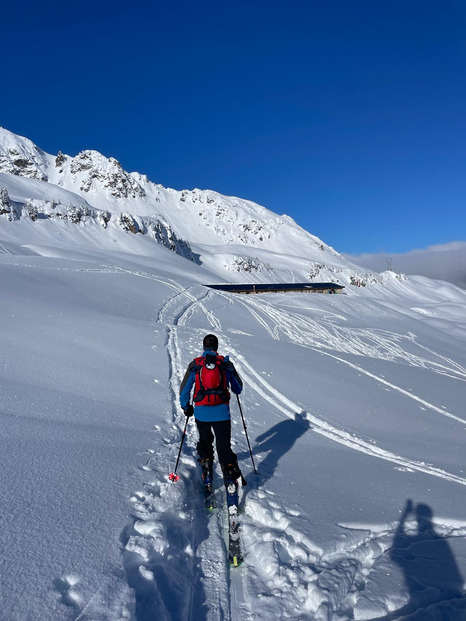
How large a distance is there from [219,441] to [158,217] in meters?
90.0

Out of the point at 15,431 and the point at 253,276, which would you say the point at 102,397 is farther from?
the point at 253,276

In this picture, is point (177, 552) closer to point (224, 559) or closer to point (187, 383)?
point (224, 559)

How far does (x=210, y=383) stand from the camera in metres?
4.98

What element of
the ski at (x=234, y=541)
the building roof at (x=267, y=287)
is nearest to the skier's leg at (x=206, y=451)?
the ski at (x=234, y=541)

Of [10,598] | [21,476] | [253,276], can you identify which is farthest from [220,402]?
[253,276]

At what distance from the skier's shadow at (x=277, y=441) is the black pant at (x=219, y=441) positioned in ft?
3.23

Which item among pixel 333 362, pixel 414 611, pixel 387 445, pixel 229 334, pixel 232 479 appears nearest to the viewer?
pixel 414 611

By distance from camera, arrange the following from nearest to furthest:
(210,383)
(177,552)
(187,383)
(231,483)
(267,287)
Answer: (177,552)
(231,483)
(210,383)
(187,383)
(267,287)

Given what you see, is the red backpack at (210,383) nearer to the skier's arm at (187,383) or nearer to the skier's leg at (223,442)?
the skier's arm at (187,383)

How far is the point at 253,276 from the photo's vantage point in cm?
10262

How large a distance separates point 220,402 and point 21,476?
2384 mm

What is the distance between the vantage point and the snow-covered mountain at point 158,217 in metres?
70.2

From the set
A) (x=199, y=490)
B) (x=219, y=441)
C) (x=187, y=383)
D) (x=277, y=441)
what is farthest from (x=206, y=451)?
(x=277, y=441)

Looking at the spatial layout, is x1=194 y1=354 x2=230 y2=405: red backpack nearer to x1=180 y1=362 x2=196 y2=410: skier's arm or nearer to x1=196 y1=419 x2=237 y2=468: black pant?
x1=180 y1=362 x2=196 y2=410: skier's arm
